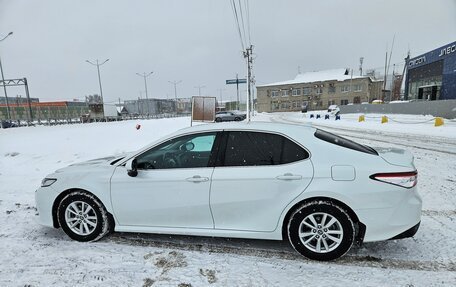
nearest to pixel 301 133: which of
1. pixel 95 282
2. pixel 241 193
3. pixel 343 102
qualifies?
pixel 241 193

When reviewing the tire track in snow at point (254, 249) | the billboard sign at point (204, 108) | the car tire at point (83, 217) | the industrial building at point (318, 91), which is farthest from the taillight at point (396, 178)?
the industrial building at point (318, 91)

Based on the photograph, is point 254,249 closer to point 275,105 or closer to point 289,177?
point 289,177

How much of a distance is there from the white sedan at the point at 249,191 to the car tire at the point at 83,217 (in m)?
0.01

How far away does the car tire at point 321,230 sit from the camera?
2963mm

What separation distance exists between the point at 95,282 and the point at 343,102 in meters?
76.0

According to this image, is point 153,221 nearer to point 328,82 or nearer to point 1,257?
point 1,257

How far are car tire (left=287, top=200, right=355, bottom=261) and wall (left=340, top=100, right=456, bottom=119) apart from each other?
26.9 m

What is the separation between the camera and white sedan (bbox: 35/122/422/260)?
2.91 metres

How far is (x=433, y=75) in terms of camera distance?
38.1m

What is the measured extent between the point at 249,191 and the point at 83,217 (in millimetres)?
2243

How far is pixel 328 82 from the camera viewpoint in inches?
2869

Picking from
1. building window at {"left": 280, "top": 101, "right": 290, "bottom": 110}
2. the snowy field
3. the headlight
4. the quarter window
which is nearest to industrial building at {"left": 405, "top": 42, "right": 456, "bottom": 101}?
building window at {"left": 280, "top": 101, "right": 290, "bottom": 110}

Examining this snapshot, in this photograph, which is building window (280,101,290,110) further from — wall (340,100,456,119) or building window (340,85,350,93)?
wall (340,100,456,119)

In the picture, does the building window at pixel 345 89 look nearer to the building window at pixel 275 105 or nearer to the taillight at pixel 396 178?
the building window at pixel 275 105
